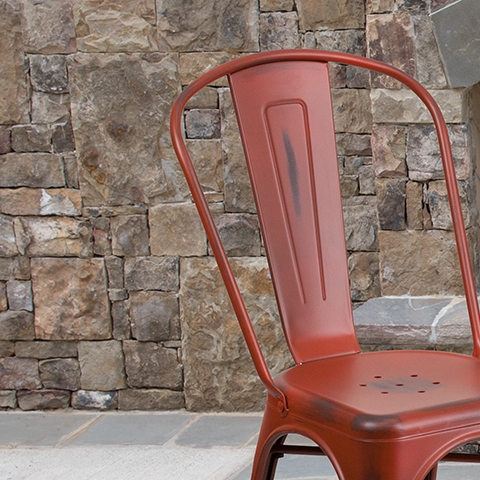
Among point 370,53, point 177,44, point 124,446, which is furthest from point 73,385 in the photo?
point 370,53

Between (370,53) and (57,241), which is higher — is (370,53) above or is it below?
above

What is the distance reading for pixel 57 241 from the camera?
2832 mm

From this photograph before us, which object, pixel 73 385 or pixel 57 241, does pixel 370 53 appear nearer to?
pixel 57 241

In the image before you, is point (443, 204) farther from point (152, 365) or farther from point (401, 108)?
point (152, 365)

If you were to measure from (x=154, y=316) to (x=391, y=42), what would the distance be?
45.2 inches

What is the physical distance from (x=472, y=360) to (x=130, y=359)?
158 cm

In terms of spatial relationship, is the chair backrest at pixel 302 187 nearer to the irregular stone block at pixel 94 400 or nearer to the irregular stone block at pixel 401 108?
the irregular stone block at pixel 401 108

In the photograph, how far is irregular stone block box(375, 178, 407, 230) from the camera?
8.09ft

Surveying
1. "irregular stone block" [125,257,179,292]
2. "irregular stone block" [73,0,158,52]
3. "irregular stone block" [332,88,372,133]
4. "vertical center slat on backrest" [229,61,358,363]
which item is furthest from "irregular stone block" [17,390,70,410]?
"vertical center slat on backrest" [229,61,358,363]

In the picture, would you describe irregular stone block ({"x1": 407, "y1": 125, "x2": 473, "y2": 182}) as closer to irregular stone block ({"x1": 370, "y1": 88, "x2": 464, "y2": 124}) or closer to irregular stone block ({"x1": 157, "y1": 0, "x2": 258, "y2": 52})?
irregular stone block ({"x1": 370, "y1": 88, "x2": 464, "y2": 124})

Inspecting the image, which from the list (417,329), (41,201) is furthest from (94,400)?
(417,329)

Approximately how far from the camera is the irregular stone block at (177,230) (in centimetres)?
276

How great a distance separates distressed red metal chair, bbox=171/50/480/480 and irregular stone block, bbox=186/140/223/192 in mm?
1092

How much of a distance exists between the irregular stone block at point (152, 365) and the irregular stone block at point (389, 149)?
93 cm
